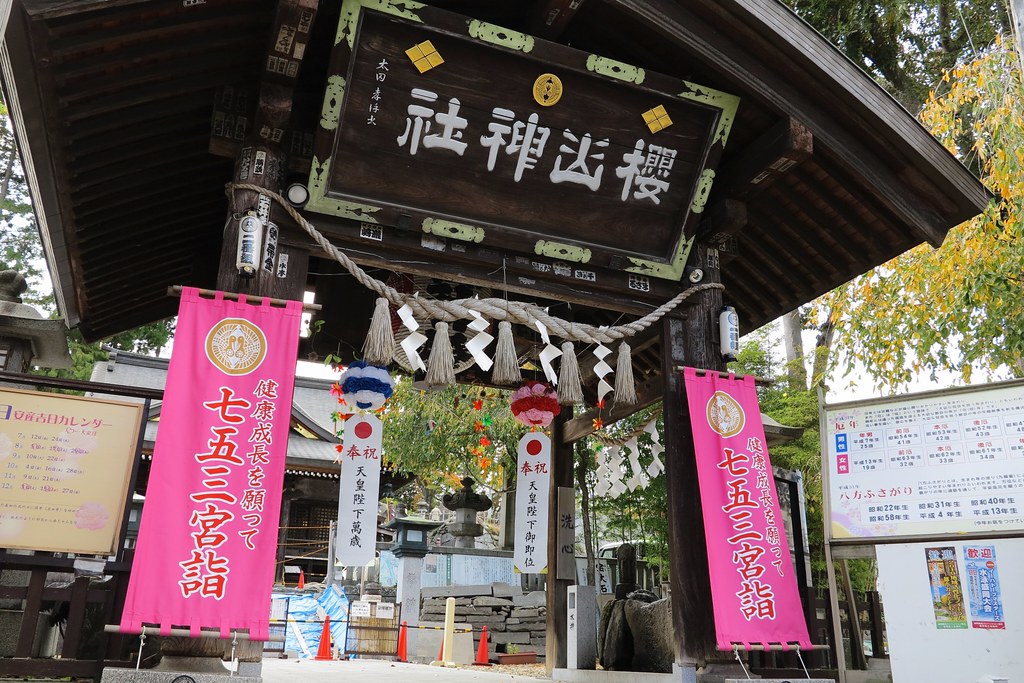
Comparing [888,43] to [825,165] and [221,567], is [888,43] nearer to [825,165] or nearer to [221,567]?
[825,165]

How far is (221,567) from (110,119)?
308cm

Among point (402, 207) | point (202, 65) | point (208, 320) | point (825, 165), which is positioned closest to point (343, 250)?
point (402, 207)

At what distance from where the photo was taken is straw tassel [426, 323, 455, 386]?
548 cm

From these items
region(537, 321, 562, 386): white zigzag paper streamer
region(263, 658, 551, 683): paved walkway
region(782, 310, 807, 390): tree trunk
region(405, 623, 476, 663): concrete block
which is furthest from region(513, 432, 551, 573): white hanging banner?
region(782, 310, 807, 390): tree trunk

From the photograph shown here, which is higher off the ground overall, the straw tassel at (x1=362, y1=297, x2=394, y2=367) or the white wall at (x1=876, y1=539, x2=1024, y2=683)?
the straw tassel at (x1=362, y1=297, x2=394, y2=367)

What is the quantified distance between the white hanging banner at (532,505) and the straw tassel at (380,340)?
8.24 feet

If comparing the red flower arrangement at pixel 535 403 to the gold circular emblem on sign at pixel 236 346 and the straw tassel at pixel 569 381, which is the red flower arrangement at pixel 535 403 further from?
the gold circular emblem on sign at pixel 236 346

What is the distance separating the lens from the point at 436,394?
12.3 metres

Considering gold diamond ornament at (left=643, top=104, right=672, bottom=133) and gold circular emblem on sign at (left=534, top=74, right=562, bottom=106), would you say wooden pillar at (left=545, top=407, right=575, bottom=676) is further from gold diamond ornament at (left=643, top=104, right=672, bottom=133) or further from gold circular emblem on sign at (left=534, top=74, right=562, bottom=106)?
gold circular emblem on sign at (left=534, top=74, right=562, bottom=106)

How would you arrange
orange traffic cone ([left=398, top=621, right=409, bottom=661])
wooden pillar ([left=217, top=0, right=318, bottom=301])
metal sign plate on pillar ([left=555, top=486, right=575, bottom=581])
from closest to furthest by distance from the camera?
wooden pillar ([left=217, top=0, right=318, bottom=301]) → metal sign plate on pillar ([left=555, top=486, right=575, bottom=581]) → orange traffic cone ([left=398, top=621, right=409, bottom=661])

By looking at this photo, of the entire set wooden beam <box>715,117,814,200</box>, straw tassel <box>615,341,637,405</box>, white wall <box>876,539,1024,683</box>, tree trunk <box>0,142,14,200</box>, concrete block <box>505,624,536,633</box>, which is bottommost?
concrete block <box>505,624,536,633</box>

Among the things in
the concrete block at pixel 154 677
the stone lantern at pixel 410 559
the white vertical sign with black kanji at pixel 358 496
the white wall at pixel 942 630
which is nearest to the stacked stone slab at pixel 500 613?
the stone lantern at pixel 410 559

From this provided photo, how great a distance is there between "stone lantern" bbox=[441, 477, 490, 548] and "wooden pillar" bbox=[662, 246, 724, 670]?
393 inches

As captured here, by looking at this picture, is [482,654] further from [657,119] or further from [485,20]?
[485,20]
